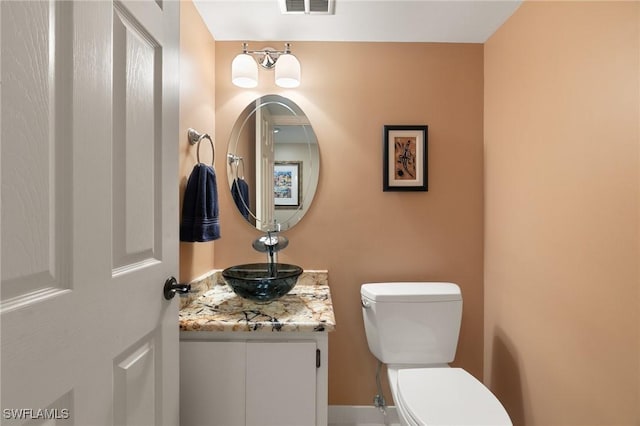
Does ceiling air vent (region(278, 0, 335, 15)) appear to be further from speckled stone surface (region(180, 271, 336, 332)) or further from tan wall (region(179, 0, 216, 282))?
speckled stone surface (region(180, 271, 336, 332))

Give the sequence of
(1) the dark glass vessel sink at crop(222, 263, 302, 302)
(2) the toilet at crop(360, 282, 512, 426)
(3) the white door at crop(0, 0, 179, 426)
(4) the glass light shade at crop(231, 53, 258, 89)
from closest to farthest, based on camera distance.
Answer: (3) the white door at crop(0, 0, 179, 426) → (1) the dark glass vessel sink at crop(222, 263, 302, 302) → (2) the toilet at crop(360, 282, 512, 426) → (4) the glass light shade at crop(231, 53, 258, 89)

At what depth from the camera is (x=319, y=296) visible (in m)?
1.62

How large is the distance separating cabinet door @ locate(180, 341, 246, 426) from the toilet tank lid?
704 millimetres

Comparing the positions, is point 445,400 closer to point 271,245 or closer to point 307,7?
point 271,245

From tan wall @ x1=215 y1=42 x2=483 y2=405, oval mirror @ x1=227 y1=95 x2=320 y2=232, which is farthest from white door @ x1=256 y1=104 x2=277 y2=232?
tan wall @ x1=215 y1=42 x2=483 y2=405

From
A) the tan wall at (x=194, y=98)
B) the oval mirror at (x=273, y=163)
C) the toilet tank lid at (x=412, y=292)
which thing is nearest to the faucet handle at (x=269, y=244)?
the oval mirror at (x=273, y=163)

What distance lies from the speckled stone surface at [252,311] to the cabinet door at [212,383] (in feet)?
0.27

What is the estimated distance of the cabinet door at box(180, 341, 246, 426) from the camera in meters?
1.22

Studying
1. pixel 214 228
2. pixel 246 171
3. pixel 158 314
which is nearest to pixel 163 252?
pixel 158 314

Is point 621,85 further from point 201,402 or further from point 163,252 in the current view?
point 201,402

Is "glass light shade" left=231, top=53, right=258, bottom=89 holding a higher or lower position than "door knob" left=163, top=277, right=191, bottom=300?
higher

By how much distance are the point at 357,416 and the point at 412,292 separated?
83 centimetres

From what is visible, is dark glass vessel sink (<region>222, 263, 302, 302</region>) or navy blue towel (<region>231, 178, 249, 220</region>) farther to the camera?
navy blue towel (<region>231, 178, 249, 220</region>)

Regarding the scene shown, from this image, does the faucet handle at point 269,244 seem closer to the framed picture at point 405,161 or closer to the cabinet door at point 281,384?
the cabinet door at point 281,384
